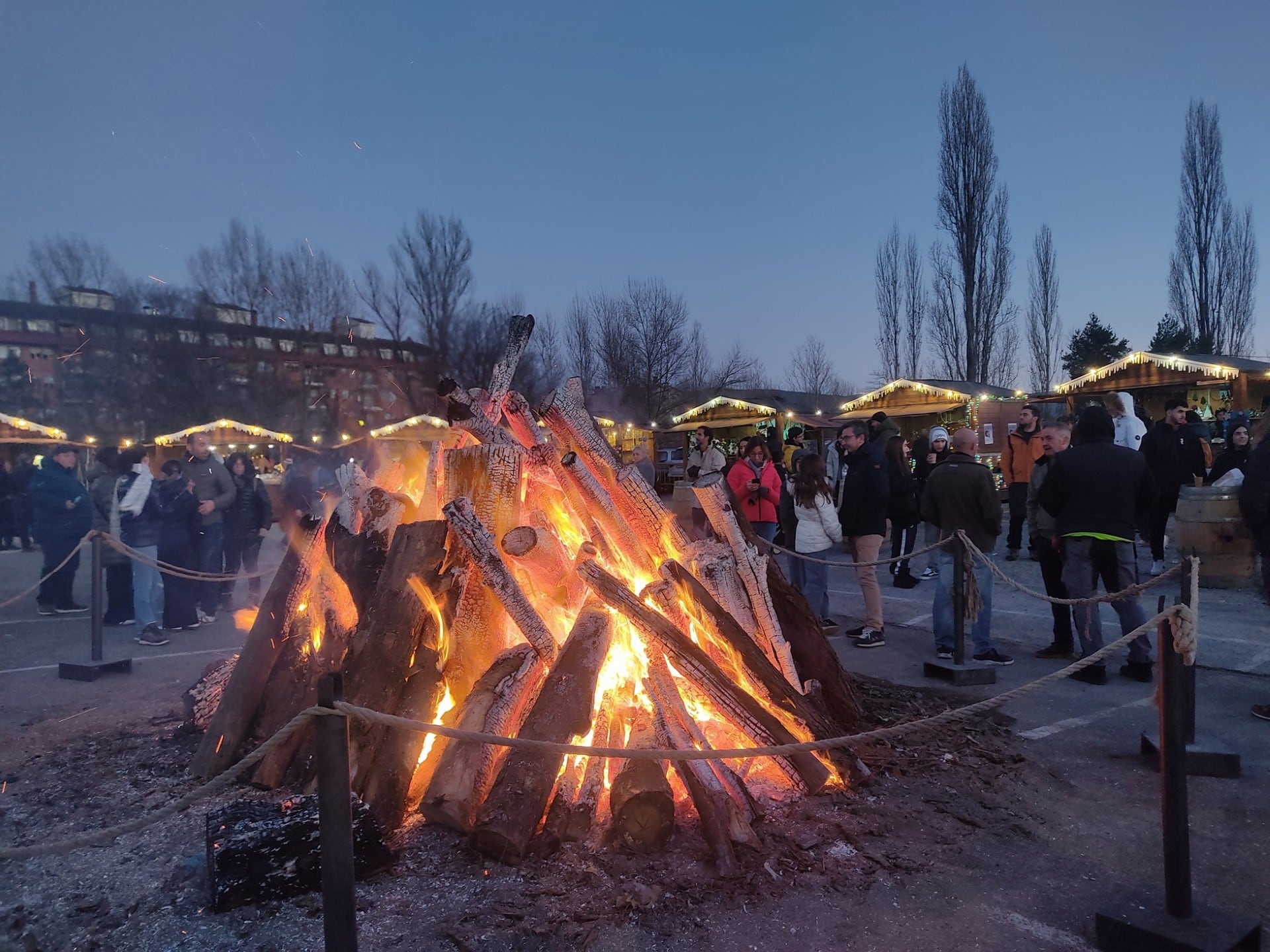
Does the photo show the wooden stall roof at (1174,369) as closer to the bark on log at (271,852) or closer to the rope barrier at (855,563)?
the rope barrier at (855,563)

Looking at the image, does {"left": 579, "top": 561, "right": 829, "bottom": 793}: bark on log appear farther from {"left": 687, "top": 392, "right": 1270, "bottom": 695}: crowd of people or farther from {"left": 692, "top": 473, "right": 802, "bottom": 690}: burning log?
{"left": 687, "top": 392, "right": 1270, "bottom": 695}: crowd of people

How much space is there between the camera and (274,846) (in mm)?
3236

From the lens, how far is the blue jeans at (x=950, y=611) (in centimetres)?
662

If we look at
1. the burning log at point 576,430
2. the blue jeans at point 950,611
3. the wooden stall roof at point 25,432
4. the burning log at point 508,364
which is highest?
the wooden stall roof at point 25,432

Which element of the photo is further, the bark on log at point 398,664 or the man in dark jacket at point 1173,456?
the man in dark jacket at point 1173,456

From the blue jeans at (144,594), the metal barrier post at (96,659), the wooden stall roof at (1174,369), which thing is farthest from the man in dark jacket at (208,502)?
the wooden stall roof at (1174,369)

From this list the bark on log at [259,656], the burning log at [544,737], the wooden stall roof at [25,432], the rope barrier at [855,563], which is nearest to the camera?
the burning log at [544,737]

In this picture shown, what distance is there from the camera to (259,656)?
4926 millimetres

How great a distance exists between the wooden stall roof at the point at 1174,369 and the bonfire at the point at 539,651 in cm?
1999

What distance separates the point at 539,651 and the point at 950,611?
4.00 meters

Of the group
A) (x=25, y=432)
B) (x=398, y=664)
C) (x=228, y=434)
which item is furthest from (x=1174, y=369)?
(x=25, y=432)

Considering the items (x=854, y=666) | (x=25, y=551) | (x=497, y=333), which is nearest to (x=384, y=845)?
(x=854, y=666)

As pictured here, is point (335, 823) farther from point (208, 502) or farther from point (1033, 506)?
point (1033, 506)

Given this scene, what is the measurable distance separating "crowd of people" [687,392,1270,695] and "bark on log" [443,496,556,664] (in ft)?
8.79
